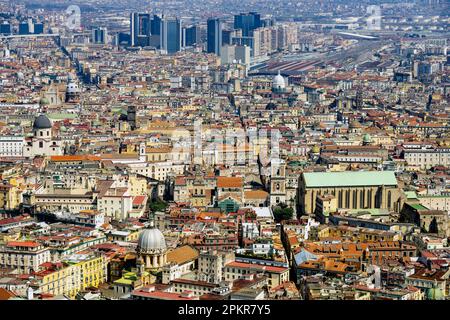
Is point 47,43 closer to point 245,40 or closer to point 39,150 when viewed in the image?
point 245,40

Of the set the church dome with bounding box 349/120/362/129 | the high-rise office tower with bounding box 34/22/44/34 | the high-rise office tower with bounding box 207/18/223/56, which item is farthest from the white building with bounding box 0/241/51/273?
the high-rise office tower with bounding box 34/22/44/34

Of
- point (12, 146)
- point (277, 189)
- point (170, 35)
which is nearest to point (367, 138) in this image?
point (277, 189)

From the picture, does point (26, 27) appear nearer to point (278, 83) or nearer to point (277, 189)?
point (278, 83)

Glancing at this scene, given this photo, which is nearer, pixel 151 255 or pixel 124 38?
pixel 151 255

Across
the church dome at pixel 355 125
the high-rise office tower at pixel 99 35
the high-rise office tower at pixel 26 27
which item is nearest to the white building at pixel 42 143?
the church dome at pixel 355 125
